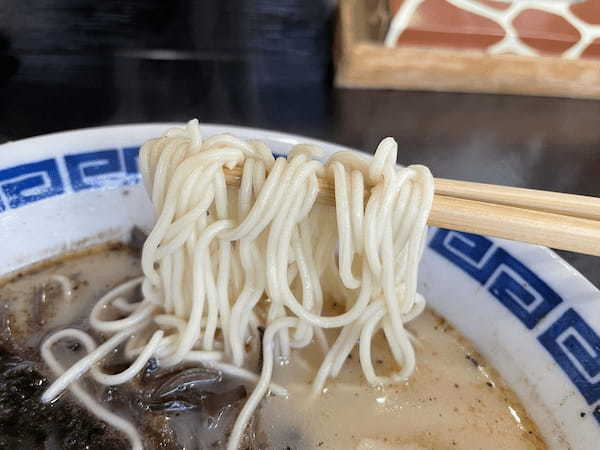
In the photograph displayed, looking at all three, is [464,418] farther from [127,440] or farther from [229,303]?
[127,440]

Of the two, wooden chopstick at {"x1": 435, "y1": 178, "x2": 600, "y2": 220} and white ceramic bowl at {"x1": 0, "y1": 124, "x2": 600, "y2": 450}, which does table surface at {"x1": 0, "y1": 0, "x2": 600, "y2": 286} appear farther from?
wooden chopstick at {"x1": 435, "y1": 178, "x2": 600, "y2": 220}

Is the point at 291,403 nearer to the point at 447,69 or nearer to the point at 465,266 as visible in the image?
the point at 465,266

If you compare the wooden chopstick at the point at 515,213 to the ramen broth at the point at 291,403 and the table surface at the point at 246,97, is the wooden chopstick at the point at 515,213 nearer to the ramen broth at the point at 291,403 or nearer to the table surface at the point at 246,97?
the ramen broth at the point at 291,403

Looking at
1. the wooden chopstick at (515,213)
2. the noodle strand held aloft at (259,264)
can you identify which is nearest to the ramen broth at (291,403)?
the noodle strand held aloft at (259,264)

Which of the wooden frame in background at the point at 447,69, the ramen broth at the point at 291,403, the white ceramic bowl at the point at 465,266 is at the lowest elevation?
the ramen broth at the point at 291,403

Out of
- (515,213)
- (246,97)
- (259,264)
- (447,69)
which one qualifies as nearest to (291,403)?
(259,264)

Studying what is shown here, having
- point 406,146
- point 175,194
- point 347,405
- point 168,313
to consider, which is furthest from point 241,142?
point 406,146
